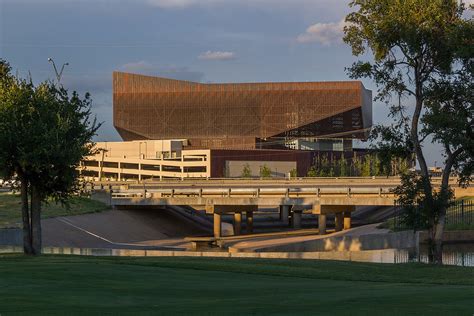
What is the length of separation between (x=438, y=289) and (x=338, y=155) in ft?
425

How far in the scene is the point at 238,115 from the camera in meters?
158

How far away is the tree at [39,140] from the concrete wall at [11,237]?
12.5 m

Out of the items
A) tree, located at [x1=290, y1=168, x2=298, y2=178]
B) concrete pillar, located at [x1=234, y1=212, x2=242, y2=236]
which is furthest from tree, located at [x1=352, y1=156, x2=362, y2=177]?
concrete pillar, located at [x1=234, y1=212, x2=242, y2=236]

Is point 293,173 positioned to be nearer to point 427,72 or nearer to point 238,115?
point 238,115

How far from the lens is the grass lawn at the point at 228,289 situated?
1600cm

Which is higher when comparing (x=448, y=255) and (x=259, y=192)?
(x=259, y=192)

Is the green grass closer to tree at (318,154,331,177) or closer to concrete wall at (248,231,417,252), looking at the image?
concrete wall at (248,231,417,252)

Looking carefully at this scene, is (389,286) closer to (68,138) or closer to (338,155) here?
(68,138)

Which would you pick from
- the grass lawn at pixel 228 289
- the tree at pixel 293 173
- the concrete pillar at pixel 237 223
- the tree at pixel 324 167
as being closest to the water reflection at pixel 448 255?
the grass lawn at pixel 228 289

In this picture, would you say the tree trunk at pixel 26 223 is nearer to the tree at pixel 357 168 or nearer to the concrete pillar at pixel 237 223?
the concrete pillar at pixel 237 223

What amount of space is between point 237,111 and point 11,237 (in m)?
112

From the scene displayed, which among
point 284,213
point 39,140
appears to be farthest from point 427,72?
point 284,213

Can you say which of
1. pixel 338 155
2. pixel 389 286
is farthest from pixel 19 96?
pixel 338 155

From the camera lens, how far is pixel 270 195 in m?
63.9
